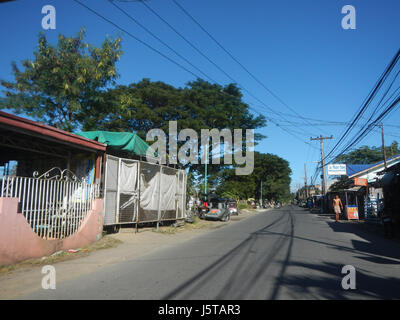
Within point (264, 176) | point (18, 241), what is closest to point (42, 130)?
point (18, 241)

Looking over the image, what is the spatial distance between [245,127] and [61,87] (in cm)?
1744

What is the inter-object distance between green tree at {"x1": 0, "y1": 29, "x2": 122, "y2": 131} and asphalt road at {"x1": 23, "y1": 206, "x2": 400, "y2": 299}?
7.77m

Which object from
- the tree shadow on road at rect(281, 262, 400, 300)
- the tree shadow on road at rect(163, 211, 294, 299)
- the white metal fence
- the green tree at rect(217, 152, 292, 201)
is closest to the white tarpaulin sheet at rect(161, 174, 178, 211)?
the white metal fence

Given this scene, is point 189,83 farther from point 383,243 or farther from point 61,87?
point 383,243

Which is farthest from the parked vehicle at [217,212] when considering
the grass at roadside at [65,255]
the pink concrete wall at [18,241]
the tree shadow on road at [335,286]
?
the tree shadow on road at [335,286]

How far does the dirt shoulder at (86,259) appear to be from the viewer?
5.54m

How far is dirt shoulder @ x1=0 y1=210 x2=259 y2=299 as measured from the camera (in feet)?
18.2

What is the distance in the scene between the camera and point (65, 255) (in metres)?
7.82

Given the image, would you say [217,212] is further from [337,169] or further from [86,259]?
[337,169]

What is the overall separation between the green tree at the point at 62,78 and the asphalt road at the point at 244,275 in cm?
777

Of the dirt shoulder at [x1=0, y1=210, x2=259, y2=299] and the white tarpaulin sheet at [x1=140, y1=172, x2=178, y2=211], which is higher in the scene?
the white tarpaulin sheet at [x1=140, y1=172, x2=178, y2=211]

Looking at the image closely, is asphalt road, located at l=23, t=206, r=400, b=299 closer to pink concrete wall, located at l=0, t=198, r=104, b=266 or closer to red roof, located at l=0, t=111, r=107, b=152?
pink concrete wall, located at l=0, t=198, r=104, b=266
